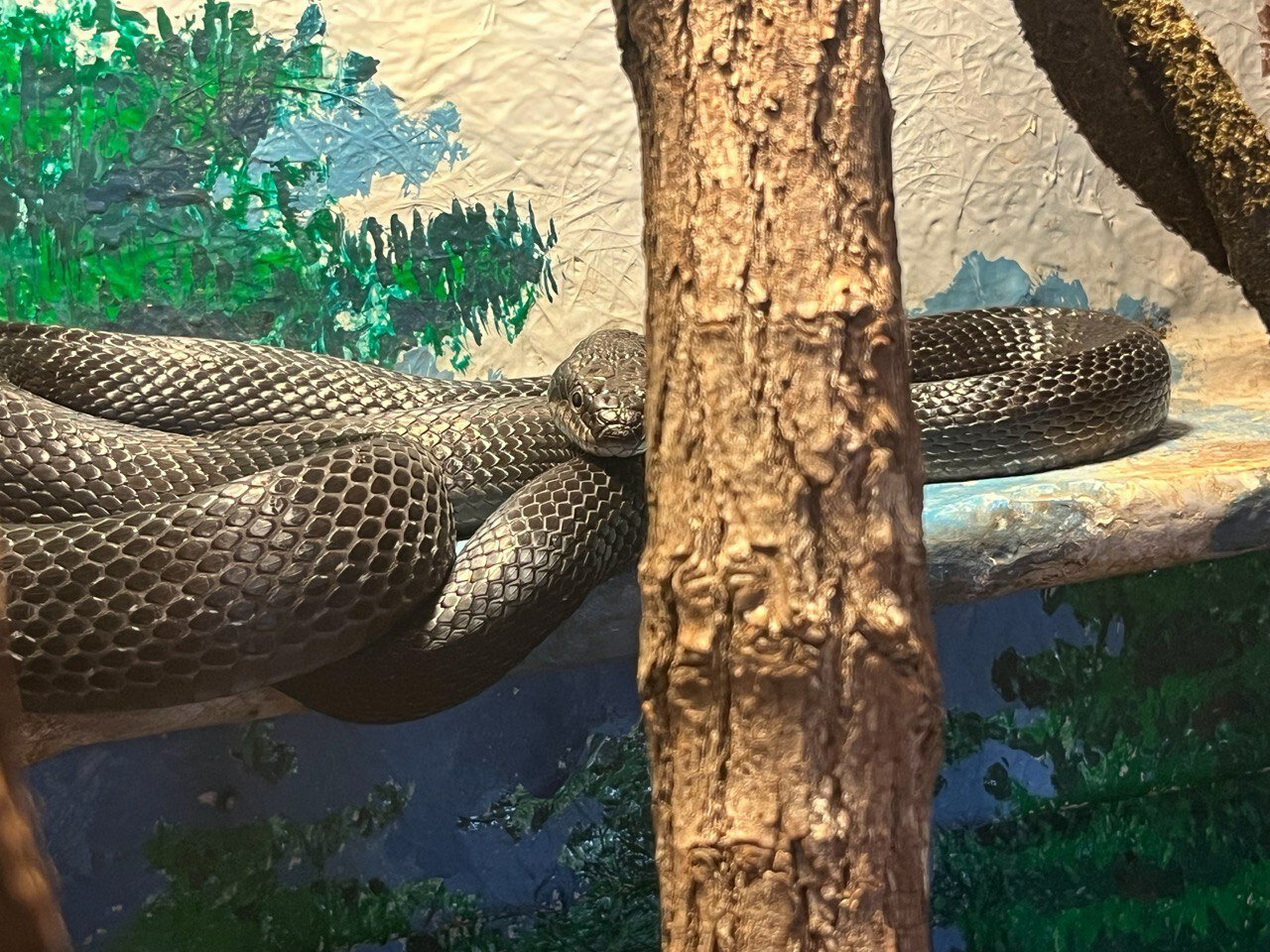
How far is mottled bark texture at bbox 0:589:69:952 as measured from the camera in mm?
308

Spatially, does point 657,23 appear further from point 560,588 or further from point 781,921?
point 560,588

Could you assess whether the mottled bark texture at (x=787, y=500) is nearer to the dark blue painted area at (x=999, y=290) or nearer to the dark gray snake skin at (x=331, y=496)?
the dark gray snake skin at (x=331, y=496)

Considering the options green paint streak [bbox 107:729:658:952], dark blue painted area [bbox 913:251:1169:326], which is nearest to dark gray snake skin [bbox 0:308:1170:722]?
dark blue painted area [bbox 913:251:1169:326]

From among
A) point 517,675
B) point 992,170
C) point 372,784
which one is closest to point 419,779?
point 372,784

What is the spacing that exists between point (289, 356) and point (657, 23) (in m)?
1.85

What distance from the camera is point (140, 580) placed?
5.56 feet

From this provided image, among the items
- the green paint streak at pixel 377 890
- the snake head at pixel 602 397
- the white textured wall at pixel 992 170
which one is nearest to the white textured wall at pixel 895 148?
the white textured wall at pixel 992 170

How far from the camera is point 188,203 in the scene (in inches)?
110

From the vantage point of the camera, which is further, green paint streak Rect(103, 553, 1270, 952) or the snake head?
green paint streak Rect(103, 553, 1270, 952)

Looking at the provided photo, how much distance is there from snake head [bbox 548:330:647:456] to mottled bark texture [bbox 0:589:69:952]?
1.91 meters

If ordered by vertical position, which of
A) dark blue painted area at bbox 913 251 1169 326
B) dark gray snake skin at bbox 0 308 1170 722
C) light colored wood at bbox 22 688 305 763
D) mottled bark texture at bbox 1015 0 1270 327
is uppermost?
mottled bark texture at bbox 1015 0 1270 327

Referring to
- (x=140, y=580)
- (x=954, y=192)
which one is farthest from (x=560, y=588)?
(x=954, y=192)

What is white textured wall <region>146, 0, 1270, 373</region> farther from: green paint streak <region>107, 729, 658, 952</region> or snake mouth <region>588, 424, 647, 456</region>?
green paint streak <region>107, 729, 658, 952</region>

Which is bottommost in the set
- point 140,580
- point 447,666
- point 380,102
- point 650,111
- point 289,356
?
point 447,666
